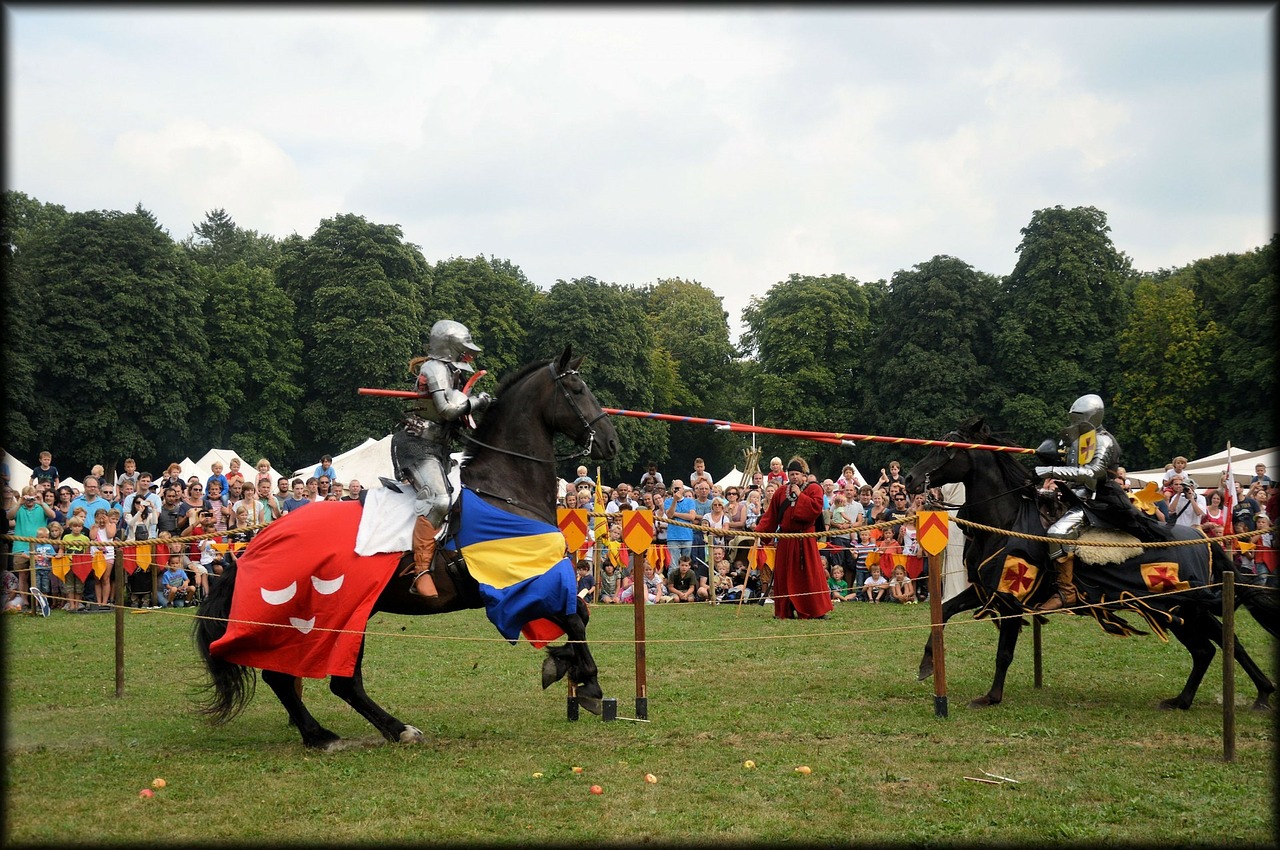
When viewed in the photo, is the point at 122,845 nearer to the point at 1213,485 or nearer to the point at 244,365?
the point at 1213,485

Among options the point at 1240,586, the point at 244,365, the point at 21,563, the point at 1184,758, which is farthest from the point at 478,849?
the point at 244,365

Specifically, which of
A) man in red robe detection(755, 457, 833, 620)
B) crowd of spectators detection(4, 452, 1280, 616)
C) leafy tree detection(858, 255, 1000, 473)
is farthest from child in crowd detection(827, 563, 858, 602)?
leafy tree detection(858, 255, 1000, 473)

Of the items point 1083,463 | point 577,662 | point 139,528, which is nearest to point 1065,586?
point 1083,463

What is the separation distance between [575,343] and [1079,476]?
126 feet

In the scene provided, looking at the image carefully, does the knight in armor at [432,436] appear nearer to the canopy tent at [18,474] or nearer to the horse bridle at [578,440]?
the horse bridle at [578,440]

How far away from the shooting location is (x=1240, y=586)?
8.90 meters

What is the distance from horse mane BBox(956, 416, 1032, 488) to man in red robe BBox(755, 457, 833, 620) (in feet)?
17.9

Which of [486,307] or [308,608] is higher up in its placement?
[486,307]

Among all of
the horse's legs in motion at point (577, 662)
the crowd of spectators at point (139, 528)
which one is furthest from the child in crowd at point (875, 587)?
the horse's legs in motion at point (577, 662)

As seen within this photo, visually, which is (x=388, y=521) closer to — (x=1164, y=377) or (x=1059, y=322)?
(x=1164, y=377)

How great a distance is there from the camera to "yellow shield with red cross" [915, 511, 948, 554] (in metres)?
8.84

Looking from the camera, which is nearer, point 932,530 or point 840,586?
point 932,530

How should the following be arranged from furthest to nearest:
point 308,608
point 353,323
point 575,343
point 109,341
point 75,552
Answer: point 575,343, point 353,323, point 109,341, point 75,552, point 308,608

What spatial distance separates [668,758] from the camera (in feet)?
23.9
